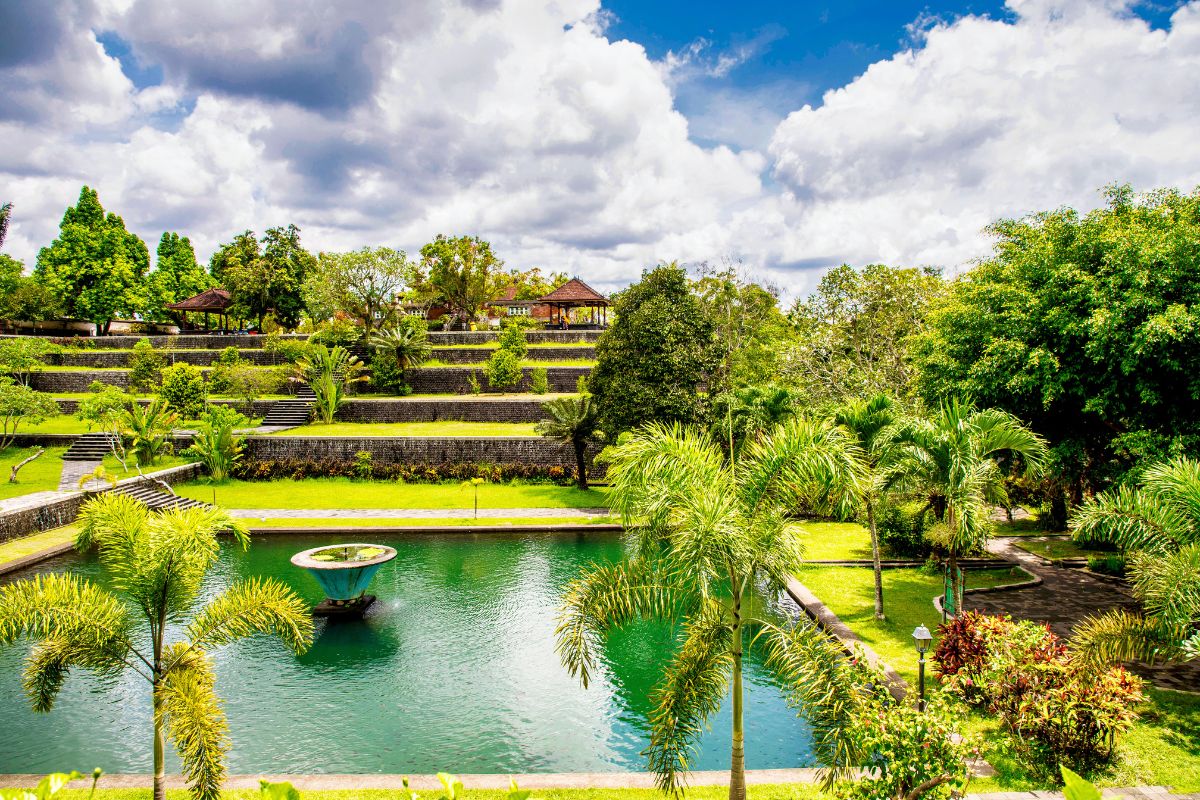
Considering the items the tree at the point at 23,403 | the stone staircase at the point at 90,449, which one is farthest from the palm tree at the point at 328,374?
the tree at the point at 23,403

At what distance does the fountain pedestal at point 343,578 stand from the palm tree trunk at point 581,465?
904cm

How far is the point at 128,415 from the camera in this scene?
20984 mm

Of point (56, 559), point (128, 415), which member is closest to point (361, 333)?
point (128, 415)

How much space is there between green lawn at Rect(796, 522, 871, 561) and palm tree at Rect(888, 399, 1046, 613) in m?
3.90

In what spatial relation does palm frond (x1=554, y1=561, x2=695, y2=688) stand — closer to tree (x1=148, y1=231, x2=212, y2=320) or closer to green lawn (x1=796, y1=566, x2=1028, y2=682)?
green lawn (x1=796, y1=566, x2=1028, y2=682)

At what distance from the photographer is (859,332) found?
892 inches

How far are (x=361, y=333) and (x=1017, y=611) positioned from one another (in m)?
28.0

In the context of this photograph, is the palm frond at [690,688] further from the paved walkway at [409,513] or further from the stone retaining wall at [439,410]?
the stone retaining wall at [439,410]

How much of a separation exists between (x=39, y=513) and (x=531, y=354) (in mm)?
21900

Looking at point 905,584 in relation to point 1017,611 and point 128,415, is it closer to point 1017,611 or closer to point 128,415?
point 1017,611

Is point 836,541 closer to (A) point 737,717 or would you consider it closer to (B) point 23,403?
(A) point 737,717

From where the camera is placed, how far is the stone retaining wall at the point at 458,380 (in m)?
30.9

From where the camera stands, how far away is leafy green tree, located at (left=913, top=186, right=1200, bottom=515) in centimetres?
1023

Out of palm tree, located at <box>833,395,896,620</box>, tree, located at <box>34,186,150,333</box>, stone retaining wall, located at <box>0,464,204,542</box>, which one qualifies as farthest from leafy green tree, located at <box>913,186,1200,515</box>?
tree, located at <box>34,186,150,333</box>
